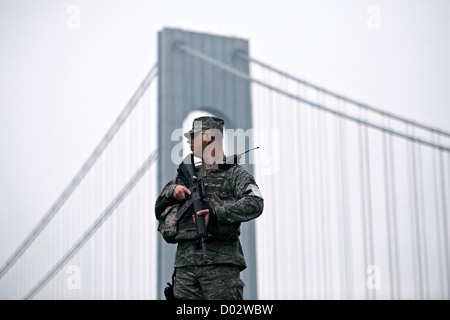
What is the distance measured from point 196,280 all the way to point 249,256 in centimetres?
1219

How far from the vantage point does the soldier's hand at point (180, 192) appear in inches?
170

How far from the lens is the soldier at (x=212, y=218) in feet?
13.9

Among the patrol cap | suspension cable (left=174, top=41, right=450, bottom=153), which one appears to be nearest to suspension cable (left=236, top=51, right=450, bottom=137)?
suspension cable (left=174, top=41, right=450, bottom=153)

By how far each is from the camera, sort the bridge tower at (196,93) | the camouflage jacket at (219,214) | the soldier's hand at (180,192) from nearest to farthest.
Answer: the camouflage jacket at (219,214)
the soldier's hand at (180,192)
the bridge tower at (196,93)

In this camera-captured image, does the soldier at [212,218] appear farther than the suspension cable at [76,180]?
No

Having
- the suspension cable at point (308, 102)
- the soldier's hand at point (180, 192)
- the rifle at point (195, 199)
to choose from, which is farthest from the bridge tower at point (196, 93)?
the soldier's hand at point (180, 192)

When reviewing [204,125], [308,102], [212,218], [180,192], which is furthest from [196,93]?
[212,218]

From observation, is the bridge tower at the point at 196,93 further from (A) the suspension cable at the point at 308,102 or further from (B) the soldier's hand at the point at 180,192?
(B) the soldier's hand at the point at 180,192

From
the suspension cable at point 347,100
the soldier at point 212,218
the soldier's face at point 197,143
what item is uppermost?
the suspension cable at point 347,100

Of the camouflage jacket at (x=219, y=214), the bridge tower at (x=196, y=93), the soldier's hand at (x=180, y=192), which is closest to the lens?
the camouflage jacket at (x=219, y=214)

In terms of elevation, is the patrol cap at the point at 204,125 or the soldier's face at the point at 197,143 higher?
the patrol cap at the point at 204,125
